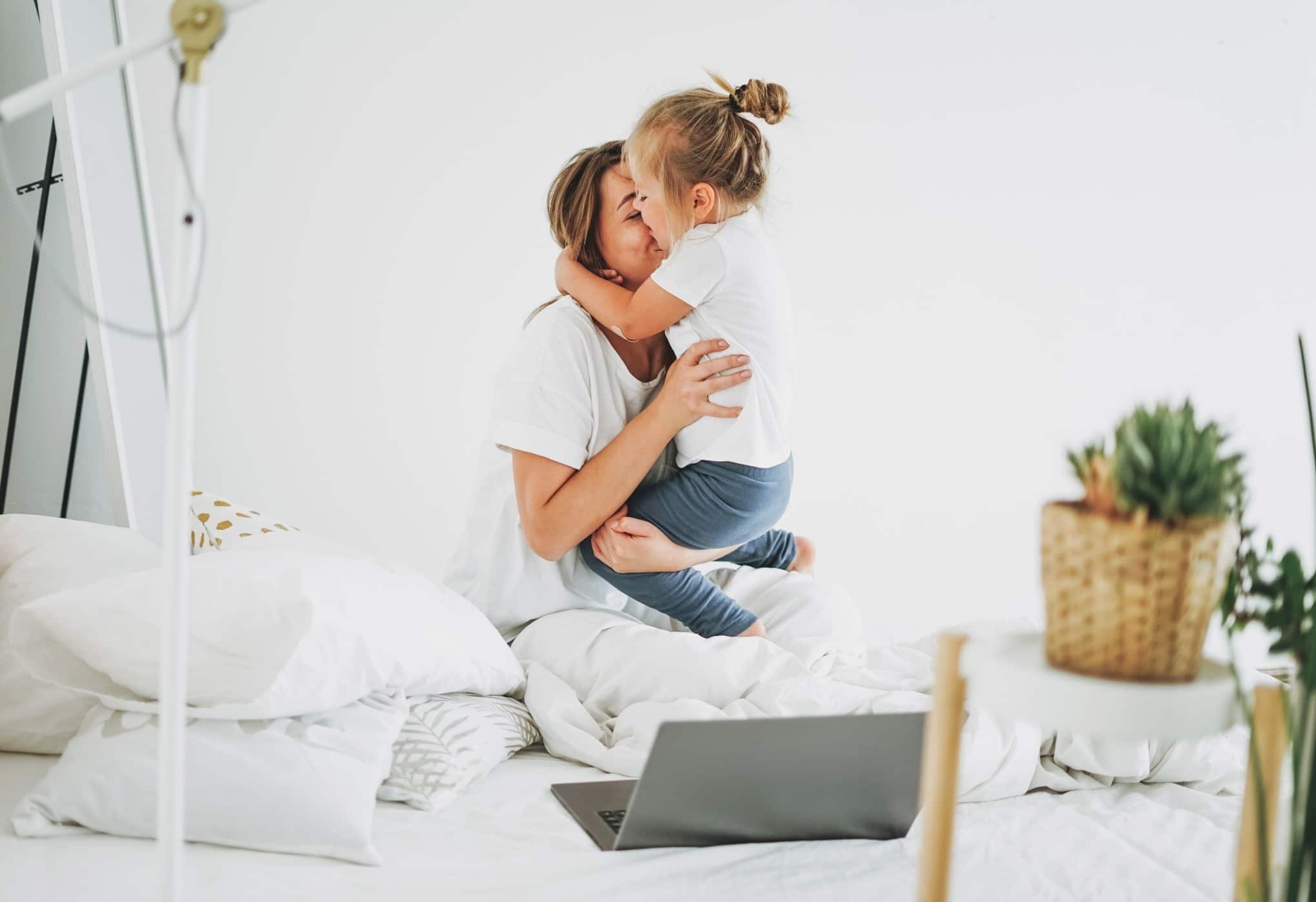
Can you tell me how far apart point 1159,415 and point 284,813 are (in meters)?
0.82

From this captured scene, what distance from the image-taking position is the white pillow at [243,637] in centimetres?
105

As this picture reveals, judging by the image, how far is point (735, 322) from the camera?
1702 mm

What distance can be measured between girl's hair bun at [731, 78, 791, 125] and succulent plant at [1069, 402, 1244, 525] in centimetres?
124

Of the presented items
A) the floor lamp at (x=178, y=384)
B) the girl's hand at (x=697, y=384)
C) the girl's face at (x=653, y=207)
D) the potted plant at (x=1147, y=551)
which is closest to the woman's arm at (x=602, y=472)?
the girl's hand at (x=697, y=384)

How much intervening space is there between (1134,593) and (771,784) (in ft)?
1.46

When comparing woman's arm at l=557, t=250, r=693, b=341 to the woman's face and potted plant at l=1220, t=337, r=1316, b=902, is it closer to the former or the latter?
the woman's face

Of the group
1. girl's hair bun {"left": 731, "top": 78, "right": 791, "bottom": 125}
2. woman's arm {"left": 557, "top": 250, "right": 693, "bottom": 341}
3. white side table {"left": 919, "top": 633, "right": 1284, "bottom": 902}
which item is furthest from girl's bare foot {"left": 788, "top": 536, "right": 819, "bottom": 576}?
white side table {"left": 919, "top": 633, "right": 1284, "bottom": 902}

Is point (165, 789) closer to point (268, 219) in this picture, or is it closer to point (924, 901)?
point (924, 901)

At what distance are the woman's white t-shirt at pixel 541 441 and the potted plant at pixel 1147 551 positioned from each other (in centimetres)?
109

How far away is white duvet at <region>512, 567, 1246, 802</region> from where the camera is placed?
120cm

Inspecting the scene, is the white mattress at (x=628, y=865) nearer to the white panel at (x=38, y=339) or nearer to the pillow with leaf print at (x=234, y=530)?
the pillow with leaf print at (x=234, y=530)

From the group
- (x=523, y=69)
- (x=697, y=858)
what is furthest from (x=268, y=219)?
(x=697, y=858)

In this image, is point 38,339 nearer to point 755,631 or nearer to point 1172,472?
point 755,631

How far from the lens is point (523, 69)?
2557 mm
